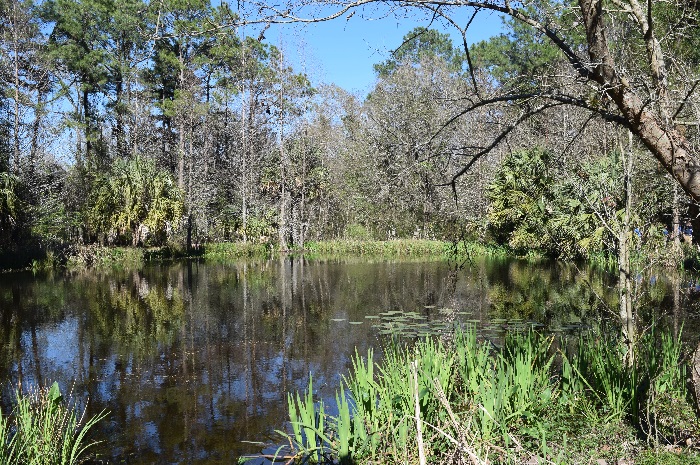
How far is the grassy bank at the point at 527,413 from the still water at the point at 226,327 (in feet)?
2.45

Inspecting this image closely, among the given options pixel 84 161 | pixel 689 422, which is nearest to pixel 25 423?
pixel 689 422

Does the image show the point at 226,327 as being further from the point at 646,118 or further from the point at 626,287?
the point at 646,118

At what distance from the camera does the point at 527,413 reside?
151 inches

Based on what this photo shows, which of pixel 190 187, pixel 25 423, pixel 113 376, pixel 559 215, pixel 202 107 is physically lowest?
pixel 113 376

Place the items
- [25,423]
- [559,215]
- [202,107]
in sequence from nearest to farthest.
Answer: [25,423] < [559,215] < [202,107]

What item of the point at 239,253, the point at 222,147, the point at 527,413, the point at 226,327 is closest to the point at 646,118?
the point at 527,413

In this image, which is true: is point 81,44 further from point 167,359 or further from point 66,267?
point 167,359

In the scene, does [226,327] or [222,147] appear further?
[222,147]

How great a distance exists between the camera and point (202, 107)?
25.0 m

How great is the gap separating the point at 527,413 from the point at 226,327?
670cm

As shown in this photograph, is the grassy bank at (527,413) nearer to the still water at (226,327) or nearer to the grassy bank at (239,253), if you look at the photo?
the still water at (226,327)

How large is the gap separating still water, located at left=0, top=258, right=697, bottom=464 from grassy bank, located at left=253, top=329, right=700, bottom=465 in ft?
2.45

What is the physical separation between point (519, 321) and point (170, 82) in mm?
22832

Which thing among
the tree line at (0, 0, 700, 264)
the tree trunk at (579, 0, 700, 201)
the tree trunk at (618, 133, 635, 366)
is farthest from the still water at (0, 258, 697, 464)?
the tree line at (0, 0, 700, 264)
